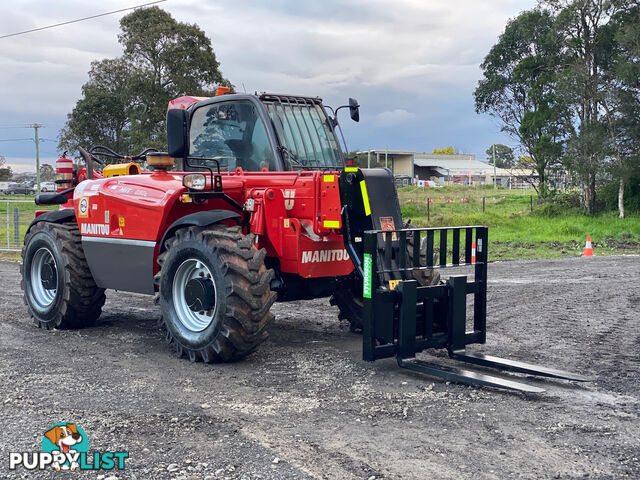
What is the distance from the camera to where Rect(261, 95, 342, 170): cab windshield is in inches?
306

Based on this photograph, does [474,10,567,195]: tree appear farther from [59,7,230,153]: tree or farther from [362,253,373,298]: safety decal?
[362,253,373,298]: safety decal

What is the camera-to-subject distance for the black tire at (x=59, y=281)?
883 centimetres

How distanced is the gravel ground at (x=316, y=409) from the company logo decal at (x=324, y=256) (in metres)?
0.99

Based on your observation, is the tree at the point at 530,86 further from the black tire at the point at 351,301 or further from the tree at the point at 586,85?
the black tire at the point at 351,301

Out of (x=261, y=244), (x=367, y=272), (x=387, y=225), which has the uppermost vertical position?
(x=387, y=225)

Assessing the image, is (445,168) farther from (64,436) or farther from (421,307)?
(64,436)

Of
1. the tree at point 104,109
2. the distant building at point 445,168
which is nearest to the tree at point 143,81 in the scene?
the tree at point 104,109

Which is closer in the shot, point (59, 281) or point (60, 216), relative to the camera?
point (59, 281)

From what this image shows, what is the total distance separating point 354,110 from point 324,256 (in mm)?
2025

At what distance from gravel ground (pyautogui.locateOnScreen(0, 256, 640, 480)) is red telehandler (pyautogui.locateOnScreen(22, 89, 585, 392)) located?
1.28 ft

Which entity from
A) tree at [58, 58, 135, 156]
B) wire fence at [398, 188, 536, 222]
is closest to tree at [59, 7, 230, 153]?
tree at [58, 58, 135, 156]

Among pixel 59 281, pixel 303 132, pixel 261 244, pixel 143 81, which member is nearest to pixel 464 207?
pixel 143 81

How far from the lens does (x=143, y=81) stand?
34.2m

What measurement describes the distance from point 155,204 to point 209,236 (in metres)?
1.06
